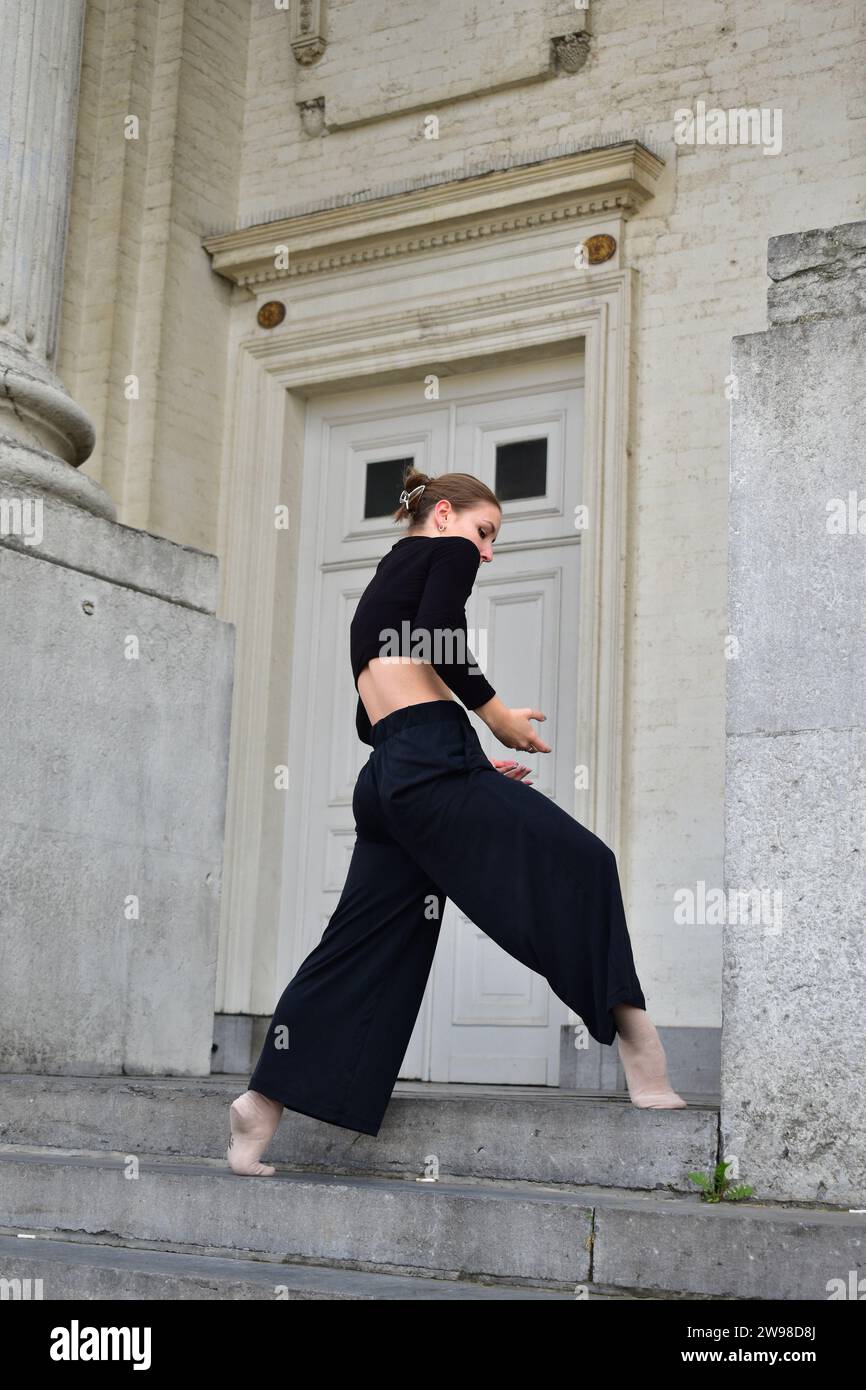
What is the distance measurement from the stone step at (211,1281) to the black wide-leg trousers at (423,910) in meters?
0.48

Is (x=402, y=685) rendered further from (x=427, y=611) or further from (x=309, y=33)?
(x=309, y=33)

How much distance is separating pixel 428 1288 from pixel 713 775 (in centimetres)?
496

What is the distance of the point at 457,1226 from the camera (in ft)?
11.5

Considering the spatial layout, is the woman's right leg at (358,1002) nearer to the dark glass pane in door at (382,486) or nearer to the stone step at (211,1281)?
the stone step at (211,1281)

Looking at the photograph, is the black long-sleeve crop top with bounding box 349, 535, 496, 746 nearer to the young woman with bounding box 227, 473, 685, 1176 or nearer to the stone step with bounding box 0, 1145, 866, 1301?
the young woman with bounding box 227, 473, 685, 1176

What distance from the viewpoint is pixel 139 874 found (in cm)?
597

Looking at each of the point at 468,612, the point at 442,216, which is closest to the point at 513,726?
the point at 468,612

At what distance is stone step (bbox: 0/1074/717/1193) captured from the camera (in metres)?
3.74

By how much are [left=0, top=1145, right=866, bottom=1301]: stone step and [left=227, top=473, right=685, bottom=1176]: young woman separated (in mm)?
192

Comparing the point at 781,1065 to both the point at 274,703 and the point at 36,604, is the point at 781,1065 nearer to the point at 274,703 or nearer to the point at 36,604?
the point at 36,604

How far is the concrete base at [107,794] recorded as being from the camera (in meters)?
5.57

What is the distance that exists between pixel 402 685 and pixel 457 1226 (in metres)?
1.22

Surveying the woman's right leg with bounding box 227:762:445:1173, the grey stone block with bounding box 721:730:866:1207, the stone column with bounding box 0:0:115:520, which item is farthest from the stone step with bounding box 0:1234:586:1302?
the stone column with bounding box 0:0:115:520
